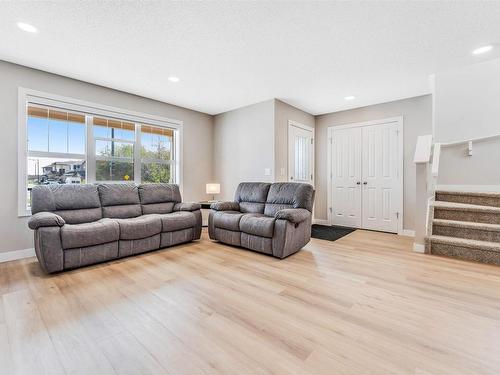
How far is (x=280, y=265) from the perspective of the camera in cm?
288

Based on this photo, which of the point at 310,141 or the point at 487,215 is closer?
the point at 487,215

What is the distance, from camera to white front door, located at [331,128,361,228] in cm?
505

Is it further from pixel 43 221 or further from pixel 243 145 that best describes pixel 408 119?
pixel 43 221

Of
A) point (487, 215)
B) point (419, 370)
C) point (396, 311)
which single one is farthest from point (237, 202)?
point (487, 215)

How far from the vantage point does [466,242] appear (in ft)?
9.98

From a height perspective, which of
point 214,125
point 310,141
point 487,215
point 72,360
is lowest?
point 72,360

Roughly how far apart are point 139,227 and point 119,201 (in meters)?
0.78

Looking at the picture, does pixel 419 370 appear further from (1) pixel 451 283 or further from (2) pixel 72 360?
(2) pixel 72 360

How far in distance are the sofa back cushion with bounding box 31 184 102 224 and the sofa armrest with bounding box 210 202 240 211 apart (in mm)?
1653

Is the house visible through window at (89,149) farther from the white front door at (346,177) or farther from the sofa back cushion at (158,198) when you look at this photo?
the white front door at (346,177)

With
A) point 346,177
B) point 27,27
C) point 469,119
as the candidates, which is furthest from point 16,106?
point 469,119

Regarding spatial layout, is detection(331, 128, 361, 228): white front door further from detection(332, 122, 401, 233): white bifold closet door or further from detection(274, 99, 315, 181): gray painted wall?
detection(274, 99, 315, 181): gray painted wall

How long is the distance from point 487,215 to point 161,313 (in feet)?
13.6

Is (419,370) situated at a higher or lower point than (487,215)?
lower
